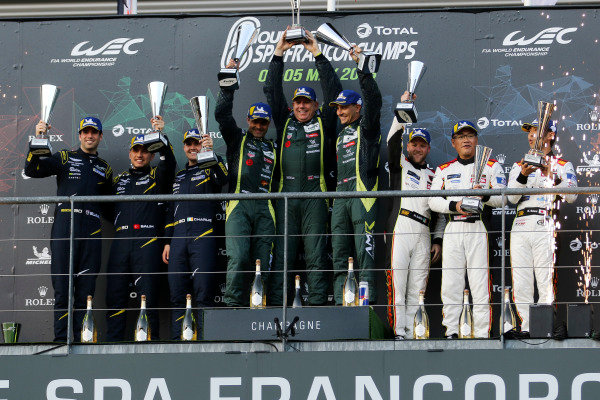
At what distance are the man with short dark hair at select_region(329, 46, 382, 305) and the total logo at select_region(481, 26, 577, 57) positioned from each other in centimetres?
176

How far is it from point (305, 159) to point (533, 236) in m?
1.93

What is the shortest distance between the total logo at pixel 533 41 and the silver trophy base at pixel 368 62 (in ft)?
6.49

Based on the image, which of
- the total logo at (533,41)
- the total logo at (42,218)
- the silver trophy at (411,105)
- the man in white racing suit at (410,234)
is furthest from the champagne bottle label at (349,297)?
the total logo at (42,218)

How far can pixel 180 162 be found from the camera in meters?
10.4

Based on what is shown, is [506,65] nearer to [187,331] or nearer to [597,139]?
[597,139]

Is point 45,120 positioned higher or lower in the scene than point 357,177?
higher

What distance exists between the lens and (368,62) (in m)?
8.87

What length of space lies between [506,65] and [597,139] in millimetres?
1028

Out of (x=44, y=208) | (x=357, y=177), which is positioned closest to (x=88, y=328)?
(x=44, y=208)

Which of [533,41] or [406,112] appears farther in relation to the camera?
[533,41]

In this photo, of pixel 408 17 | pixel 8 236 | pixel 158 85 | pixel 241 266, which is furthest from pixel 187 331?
pixel 408 17

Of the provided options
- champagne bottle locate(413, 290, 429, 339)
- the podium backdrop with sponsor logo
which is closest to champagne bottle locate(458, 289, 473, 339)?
champagne bottle locate(413, 290, 429, 339)

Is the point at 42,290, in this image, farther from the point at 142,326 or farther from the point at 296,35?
the point at 296,35

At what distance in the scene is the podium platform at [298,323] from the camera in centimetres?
764
